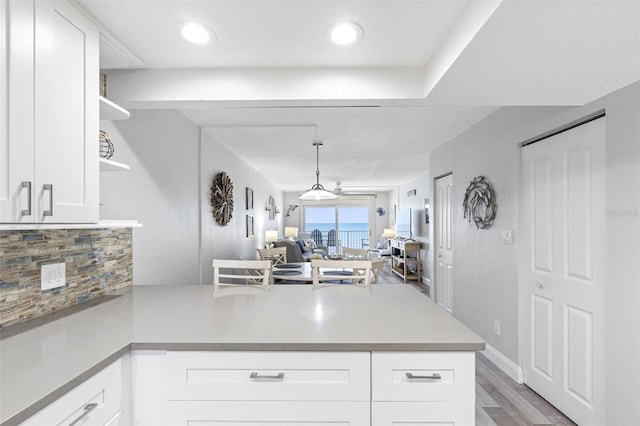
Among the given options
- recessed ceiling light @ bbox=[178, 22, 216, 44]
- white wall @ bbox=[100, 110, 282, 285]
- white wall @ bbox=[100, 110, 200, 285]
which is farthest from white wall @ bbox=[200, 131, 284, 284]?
recessed ceiling light @ bbox=[178, 22, 216, 44]

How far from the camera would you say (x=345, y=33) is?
5.01ft

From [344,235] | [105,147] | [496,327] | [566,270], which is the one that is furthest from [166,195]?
[344,235]

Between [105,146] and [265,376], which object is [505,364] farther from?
[105,146]

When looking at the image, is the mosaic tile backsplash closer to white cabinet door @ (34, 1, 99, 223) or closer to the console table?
white cabinet door @ (34, 1, 99, 223)

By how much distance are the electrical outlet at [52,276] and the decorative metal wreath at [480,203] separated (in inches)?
124

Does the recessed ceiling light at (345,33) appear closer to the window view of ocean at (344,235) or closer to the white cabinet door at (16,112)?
the white cabinet door at (16,112)

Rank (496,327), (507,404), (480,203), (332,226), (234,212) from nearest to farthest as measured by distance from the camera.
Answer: (507,404), (496,327), (480,203), (234,212), (332,226)

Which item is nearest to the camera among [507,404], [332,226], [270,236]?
[507,404]

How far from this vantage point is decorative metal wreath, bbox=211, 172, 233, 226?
3684 mm

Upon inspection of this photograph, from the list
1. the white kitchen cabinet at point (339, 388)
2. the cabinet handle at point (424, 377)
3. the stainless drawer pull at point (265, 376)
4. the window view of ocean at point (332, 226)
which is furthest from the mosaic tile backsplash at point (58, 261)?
the window view of ocean at point (332, 226)

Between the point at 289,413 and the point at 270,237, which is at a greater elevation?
the point at 270,237

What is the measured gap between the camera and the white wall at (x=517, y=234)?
5.65 ft

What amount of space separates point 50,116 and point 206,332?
0.95m

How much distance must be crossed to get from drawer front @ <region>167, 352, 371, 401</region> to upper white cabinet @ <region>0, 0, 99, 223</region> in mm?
763
